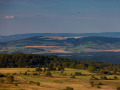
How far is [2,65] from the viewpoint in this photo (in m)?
183

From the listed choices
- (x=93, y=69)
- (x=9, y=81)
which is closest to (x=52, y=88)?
(x=9, y=81)

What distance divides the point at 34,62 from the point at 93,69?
64690 millimetres

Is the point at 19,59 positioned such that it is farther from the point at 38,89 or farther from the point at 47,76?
the point at 38,89

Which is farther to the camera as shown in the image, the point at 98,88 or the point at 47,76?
the point at 47,76

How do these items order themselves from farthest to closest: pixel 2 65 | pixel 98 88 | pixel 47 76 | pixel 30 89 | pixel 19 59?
pixel 19 59 < pixel 2 65 < pixel 47 76 < pixel 98 88 < pixel 30 89

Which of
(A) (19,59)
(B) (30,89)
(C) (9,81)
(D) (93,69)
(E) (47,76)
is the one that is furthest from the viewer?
(A) (19,59)

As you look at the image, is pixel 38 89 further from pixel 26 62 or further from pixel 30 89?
pixel 26 62

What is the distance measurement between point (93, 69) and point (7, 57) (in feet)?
249

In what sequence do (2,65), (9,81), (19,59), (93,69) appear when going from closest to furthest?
1. (9,81)
2. (93,69)
3. (2,65)
4. (19,59)

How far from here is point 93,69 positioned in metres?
145

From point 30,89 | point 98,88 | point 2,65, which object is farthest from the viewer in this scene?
point 2,65

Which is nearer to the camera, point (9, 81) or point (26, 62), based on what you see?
point (9, 81)

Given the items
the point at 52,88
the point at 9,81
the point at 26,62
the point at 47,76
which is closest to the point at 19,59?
the point at 26,62

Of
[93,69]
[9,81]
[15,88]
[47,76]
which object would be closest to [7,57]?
[93,69]
